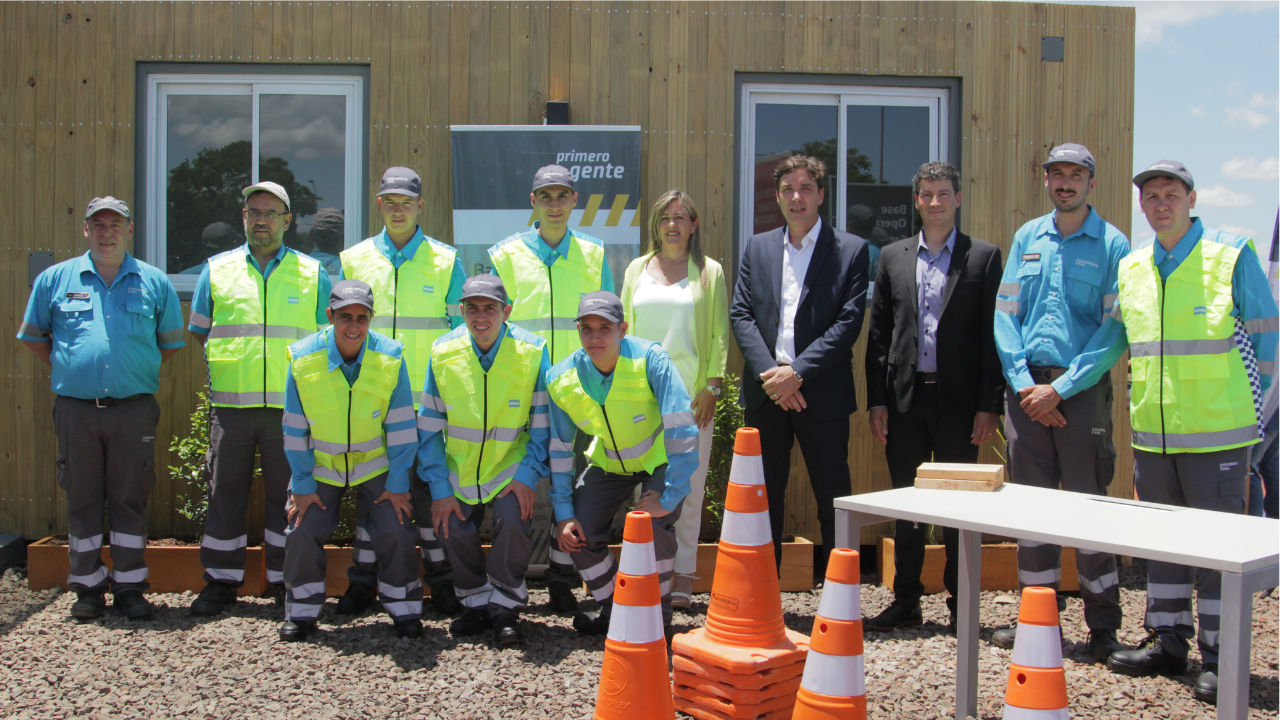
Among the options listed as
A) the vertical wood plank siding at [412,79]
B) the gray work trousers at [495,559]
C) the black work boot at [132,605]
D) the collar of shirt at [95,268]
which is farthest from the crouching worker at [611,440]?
the collar of shirt at [95,268]

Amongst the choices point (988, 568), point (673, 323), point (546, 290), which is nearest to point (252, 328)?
point (546, 290)

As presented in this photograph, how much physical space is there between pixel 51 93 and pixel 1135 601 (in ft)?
25.3

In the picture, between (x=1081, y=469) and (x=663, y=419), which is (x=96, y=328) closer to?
(x=663, y=419)

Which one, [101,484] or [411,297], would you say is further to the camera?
[411,297]

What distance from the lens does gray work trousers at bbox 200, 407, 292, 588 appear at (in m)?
5.05

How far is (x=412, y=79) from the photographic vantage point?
6.16 meters

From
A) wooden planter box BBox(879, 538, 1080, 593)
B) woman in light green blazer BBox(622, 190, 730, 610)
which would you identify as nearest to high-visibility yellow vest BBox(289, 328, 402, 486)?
woman in light green blazer BBox(622, 190, 730, 610)

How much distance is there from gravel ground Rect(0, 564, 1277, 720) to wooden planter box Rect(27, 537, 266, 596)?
271mm

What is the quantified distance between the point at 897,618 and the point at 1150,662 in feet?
3.90

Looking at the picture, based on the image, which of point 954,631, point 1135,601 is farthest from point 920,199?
point 1135,601

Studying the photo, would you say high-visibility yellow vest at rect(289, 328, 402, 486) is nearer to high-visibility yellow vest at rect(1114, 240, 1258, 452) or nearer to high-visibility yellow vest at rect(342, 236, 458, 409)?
high-visibility yellow vest at rect(342, 236, 458, 409)

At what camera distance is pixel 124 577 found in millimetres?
5020

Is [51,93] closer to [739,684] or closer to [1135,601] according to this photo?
[739,684]

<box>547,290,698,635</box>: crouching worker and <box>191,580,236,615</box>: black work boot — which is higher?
<box>547,290,698,635</box>: crouching worker
